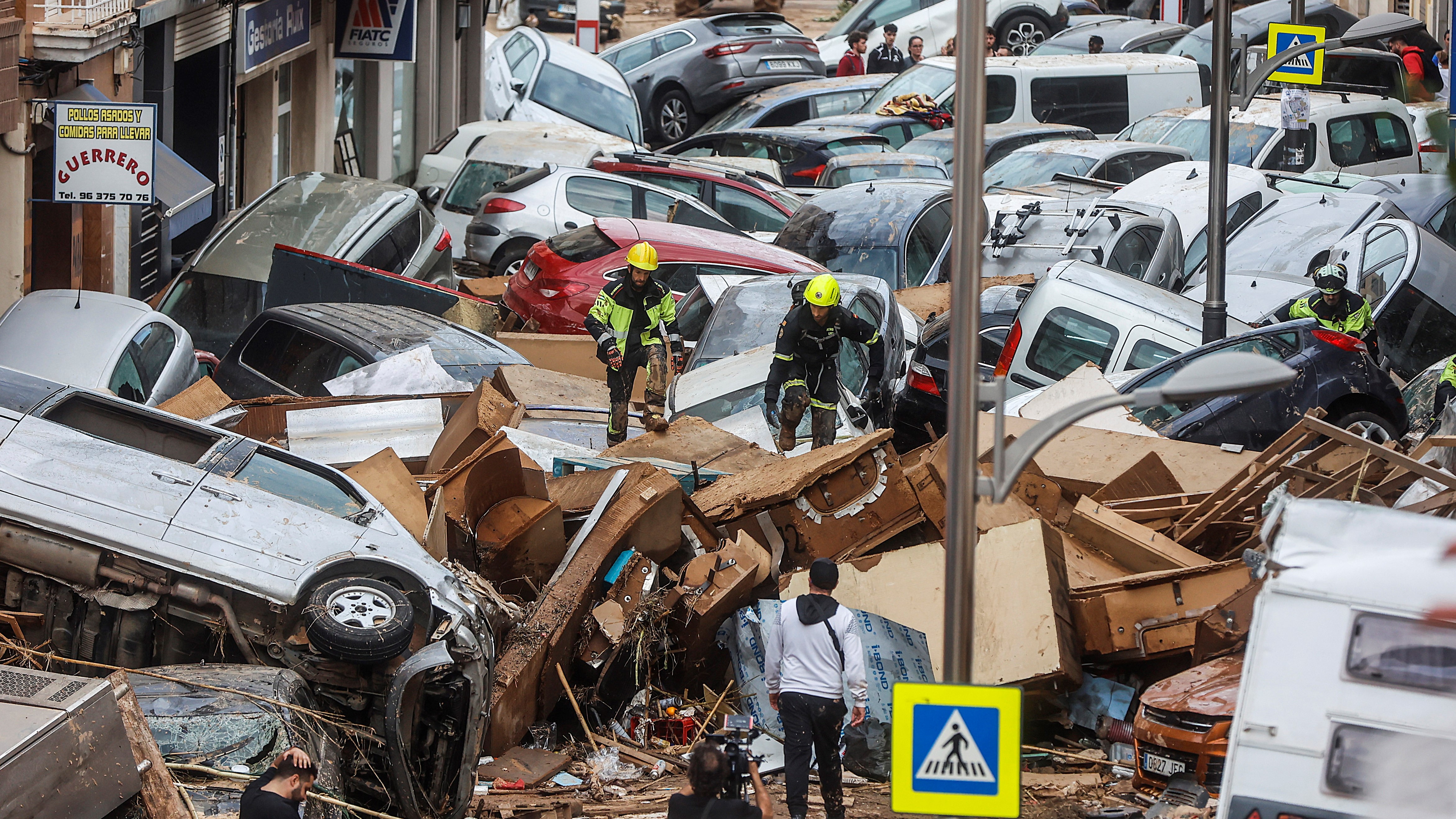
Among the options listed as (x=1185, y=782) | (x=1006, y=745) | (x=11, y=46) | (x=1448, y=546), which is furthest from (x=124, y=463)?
(x=11, y=46)

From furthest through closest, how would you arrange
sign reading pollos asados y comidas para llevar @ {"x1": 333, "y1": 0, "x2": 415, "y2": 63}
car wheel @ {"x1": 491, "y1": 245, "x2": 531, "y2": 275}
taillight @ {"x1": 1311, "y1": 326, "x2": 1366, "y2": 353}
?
sign reading pollos asados y comidas para llevar @ {"x1": 333, "y1": 0, "x2": 415, "y2": 63}
car wheel @ {"x1": 491, "y1": 245, "x2": 531, "y2": 275}
taillight @ {"x1": 1311, "y1": 326, "x2": 1366, "y2": 353}

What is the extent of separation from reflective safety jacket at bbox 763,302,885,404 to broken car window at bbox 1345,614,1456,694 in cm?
623

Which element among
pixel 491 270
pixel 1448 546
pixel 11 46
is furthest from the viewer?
pixel 491 270

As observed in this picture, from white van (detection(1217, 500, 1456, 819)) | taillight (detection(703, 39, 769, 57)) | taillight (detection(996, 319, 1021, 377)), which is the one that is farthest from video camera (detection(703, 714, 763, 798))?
taillight (detection(703, 39, 769, 57))

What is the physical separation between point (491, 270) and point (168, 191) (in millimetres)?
4085

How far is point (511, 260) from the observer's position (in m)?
17.6

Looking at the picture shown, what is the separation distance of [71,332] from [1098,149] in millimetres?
12187

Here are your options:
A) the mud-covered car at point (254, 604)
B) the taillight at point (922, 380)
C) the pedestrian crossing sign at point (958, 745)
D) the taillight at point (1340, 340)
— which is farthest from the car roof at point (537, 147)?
the pedestrian crossing sign at point (958, 745)

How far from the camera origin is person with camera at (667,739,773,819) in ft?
18.3

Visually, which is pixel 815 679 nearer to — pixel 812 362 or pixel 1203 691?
pixel 1203 691

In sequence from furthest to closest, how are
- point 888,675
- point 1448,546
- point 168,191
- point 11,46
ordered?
point 168,191
point 11,46
point 888,675
point 1448,546

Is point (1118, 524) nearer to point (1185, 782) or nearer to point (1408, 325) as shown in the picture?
point (1185, 782)

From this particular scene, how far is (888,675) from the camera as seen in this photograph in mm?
8055

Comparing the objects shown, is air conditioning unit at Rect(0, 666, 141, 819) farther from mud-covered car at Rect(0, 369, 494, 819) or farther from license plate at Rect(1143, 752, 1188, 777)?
license plate at Rect(1143, 752, 1188, 777)
